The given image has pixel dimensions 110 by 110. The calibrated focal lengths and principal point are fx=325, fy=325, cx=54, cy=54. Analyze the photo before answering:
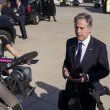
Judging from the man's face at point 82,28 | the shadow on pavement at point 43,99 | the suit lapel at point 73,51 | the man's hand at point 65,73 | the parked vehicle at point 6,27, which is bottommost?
the shadow on pavement at point 43,99

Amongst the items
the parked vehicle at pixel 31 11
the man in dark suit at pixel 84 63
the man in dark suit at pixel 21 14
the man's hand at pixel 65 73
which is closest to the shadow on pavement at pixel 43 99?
the man in dark suit at pixel 84 63

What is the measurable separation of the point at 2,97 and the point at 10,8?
10855mm

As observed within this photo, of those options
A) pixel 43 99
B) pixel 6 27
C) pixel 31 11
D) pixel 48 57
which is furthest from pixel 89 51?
pixel 31 11

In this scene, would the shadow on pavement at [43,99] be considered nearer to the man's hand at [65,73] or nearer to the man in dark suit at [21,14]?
the man's hand at [65,73]

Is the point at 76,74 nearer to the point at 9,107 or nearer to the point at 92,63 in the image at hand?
the point at 92,63

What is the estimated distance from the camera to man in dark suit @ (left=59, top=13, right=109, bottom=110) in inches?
155

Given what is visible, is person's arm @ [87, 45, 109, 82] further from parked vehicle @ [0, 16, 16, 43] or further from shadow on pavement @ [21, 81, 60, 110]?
parked vehicle @ [0, 16, 16, 43]

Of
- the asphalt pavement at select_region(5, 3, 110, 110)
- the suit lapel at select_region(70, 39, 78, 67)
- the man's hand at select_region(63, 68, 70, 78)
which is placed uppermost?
the suit lapel at select_region(70, 39, 78, 67)

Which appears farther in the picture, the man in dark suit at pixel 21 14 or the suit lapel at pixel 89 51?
the man in dark suit at pixel 21 14

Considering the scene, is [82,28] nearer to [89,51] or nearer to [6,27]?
[89,51]

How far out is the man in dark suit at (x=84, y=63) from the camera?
3938 millimetres

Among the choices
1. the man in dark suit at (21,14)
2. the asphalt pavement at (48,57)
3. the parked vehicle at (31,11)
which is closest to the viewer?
the asphalt pavement at (48,57)

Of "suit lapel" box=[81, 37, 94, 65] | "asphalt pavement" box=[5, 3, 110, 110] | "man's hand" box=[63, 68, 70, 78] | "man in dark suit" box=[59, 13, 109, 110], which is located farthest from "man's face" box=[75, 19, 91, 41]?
"asphalt pavement" box=[5, 3, 110, 110]

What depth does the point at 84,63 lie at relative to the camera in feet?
13.4
